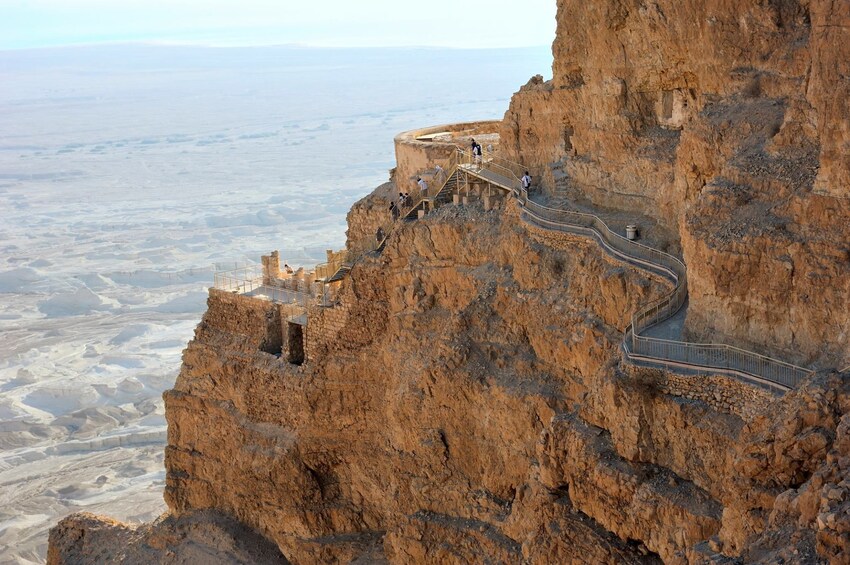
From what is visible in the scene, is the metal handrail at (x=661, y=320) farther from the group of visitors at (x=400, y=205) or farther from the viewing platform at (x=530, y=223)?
the group of visitors at (x=400, y=205)

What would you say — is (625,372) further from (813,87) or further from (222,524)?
(222,524)

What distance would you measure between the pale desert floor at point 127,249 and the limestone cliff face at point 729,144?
27754 mm

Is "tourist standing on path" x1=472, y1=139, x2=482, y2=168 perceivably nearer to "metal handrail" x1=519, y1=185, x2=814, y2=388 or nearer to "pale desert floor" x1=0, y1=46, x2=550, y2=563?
"metal handrail" x1=519, y1=185, x2=814, y2=388

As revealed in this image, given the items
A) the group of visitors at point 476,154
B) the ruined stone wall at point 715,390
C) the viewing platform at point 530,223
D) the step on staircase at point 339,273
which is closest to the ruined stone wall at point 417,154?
the viewing platform at point 530,223

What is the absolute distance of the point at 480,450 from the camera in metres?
33.1

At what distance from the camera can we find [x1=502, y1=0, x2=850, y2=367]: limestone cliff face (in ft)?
74.2

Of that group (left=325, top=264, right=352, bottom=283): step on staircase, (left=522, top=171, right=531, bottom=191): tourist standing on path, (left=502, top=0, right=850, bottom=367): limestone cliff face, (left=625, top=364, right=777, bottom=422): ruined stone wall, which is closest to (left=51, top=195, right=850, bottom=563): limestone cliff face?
(left=625, top=364, right=777, bottom=422): ruined stone wall

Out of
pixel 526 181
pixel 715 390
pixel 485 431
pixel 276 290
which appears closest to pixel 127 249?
pixel 276 290

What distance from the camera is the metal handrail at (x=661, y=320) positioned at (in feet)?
75.5

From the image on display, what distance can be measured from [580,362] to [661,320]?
3.39 m

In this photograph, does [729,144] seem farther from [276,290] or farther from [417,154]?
[276,290]

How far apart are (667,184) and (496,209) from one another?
6517mm

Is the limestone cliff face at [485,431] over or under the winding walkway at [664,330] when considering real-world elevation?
under

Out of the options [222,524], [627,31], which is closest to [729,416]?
[627,31]
